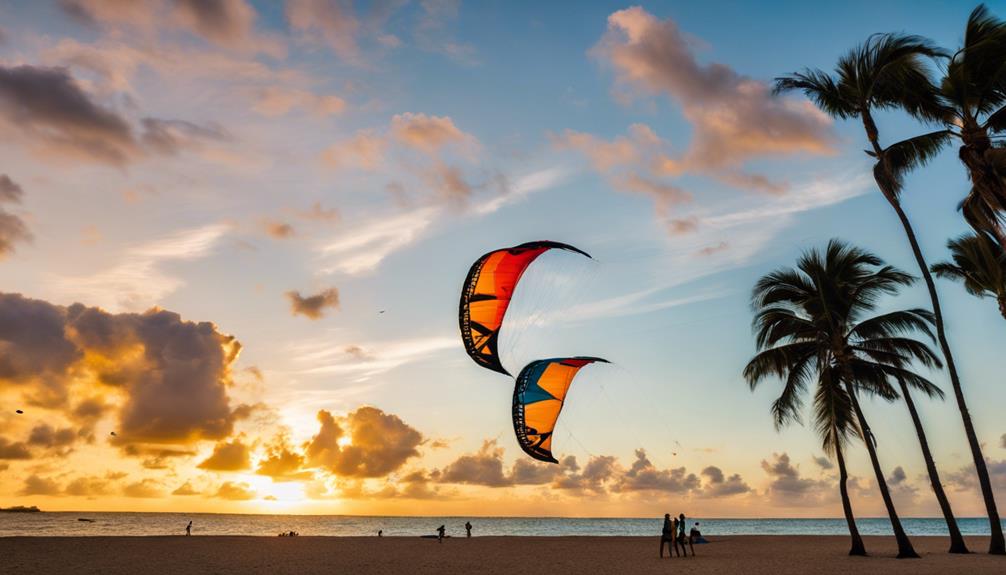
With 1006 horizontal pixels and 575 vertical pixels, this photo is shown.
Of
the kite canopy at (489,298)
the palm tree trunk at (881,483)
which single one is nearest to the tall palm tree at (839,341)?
the palm tree trunk at (881,483)

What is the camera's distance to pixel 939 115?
1619 centimetres

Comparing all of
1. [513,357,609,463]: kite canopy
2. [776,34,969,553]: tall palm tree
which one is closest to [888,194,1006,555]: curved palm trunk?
[776,34,969,553]: tall palm tree

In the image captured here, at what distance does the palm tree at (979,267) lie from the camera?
1769 cm

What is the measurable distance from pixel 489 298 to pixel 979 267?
14249 mm

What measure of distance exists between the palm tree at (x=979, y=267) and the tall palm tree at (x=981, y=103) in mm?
→ 2566

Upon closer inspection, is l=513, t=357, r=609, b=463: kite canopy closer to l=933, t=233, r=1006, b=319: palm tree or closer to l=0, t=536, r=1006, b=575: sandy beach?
l=0, t=536, r=1006, b=575: sandy beach

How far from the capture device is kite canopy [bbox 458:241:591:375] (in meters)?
16.3

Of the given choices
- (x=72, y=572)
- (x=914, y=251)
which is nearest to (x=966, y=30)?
(x=914, y=251)

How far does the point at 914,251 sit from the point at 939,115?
4832mm

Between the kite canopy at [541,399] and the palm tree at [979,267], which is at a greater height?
the palm tree at [979,267]

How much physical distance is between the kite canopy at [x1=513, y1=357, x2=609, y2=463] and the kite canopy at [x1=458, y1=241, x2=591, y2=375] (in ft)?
7.11

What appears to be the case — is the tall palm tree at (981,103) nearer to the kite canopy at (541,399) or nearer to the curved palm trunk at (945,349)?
the curved palm trunk at (945,349)

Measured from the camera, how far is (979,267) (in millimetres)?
18656

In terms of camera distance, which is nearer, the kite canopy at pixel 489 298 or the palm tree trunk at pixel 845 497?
the kite canopy at pixel 489 298
